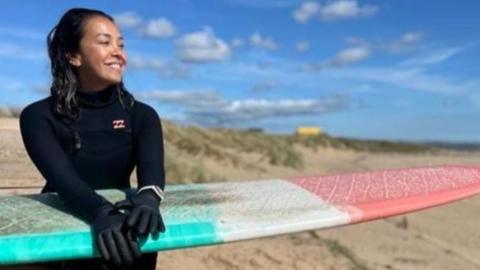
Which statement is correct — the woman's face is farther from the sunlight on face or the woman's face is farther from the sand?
the sand

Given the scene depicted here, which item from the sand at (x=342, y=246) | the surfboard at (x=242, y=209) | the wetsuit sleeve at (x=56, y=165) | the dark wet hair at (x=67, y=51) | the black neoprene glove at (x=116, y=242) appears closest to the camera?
the black neoprene glove at (x=116, y=242)

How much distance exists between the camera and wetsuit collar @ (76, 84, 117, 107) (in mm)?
2730

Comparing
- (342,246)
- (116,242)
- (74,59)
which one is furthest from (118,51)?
(342,246)

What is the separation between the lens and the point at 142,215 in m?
2.26

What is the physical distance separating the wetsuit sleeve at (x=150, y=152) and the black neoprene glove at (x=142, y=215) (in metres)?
0.22

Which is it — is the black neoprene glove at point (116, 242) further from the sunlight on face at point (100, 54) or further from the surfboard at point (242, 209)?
the sunlight on face at point (100, 54)

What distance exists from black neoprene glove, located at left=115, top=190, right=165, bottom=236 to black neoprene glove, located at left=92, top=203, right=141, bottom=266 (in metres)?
0.03

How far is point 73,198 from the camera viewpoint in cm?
248

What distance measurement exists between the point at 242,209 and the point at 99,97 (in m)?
0.75

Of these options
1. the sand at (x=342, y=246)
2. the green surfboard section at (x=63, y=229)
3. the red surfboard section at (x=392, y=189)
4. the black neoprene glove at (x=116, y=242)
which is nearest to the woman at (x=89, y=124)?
the green surfboard section at (x=63, y=229)

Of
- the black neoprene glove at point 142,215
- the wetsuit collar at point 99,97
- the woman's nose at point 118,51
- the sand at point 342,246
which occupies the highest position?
the woman's nose at point 118,51

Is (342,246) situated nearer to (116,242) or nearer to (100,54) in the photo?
(100,54)

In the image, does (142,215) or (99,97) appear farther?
(99,97)

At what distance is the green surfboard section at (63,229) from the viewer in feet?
7.40
